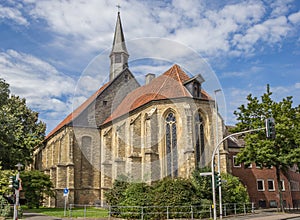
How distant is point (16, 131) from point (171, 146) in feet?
59.0

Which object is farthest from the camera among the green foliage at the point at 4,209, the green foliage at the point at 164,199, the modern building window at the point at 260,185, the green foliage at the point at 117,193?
the modern building window at the point at 260,185

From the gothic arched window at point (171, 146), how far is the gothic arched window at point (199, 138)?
185 cm

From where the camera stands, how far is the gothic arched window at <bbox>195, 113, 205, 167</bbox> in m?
28.6

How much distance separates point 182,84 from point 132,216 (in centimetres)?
1340

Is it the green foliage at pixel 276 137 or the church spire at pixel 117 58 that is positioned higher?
the church spire at pixel 117 58

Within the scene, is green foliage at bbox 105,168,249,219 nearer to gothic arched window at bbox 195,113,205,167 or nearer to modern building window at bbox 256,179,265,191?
gothic arched window at bbox 195,113,205,167

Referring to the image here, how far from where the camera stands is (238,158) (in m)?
29.1

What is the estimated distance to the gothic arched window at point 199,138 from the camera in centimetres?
2865

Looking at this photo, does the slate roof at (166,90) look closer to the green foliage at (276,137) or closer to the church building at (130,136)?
the church building at (130,136)

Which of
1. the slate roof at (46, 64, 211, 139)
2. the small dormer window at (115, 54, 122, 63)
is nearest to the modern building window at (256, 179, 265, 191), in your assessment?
the slate roof at (46, 64, 211, 139)

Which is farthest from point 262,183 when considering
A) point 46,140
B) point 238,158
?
point 46,140

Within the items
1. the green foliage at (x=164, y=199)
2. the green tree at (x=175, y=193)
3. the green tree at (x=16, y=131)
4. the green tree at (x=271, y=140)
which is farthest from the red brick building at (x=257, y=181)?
the green tree at (x=16, y=131)

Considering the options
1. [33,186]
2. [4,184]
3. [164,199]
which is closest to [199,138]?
[164,199]

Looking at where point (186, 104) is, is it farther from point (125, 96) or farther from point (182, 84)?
point (125, 96)
